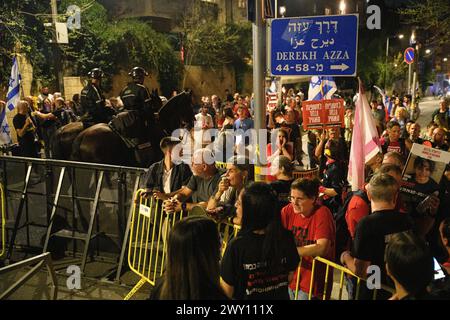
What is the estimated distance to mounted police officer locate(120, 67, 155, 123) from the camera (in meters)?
8.41

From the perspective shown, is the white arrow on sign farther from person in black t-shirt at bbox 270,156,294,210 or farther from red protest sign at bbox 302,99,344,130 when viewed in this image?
red protest sign at bbox 302,99,344,130

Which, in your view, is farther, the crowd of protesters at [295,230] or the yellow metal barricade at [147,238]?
the yellow metal barricade at [147,238]

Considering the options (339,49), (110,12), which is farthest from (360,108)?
(110,12)

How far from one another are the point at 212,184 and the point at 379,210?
6.85 feet

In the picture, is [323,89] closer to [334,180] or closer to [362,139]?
[334,180]

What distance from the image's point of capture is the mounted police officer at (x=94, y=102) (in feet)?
30.9

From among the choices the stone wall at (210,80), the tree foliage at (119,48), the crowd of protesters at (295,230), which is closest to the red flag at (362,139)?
the crowd of protesters at (295,230)

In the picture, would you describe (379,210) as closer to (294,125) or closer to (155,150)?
(155,150)

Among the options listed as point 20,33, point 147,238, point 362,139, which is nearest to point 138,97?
point 147,238

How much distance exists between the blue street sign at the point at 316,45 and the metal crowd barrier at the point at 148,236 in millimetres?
1865

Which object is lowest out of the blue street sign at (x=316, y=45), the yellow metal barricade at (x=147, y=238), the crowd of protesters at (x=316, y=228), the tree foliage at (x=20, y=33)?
the yellow metal barricade at (x=147, y=238)

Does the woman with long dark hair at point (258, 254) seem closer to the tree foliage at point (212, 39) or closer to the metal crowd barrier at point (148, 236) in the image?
the metal crowd barrier at point (148, 236)

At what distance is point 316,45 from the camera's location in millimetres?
4355

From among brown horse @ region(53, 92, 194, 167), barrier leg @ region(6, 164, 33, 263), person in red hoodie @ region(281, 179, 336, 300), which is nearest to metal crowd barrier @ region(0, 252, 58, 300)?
person in red hoodie @ region(281, 179, 336, 300)
